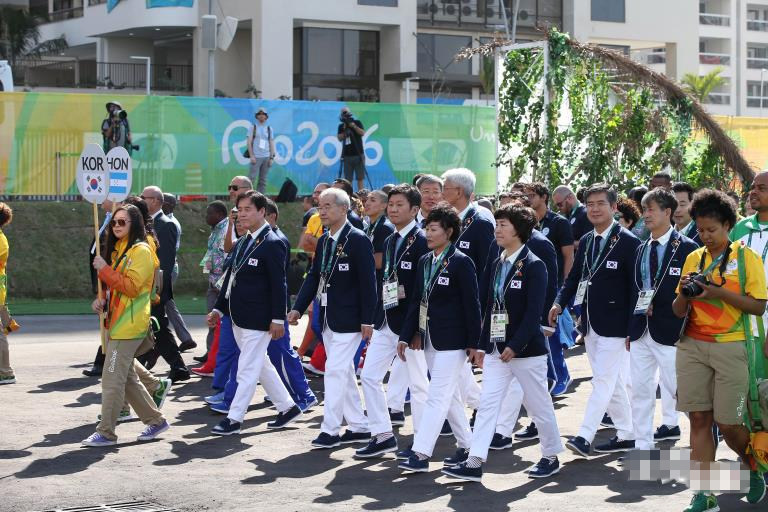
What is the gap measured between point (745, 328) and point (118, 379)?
4643 millimetres

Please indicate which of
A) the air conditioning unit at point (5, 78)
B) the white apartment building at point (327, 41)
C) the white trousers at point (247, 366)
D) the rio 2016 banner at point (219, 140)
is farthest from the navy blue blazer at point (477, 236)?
the white apartment building at point (327, 41)

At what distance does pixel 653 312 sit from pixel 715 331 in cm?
162

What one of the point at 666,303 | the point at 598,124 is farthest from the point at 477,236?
the point at 598,124

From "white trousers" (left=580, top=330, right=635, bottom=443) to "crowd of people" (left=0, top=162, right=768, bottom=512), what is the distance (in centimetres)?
2

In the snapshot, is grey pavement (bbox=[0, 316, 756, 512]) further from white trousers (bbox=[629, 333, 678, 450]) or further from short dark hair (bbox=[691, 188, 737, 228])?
short dark hair (bbox=[691, 188, 737, 228])

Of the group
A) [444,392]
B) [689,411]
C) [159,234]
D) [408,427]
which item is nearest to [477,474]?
[444,392]

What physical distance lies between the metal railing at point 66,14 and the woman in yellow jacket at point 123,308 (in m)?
46.2

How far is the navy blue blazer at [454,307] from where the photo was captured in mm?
8656

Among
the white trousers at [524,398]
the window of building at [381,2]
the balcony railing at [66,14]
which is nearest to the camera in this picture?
the white trousers at [524,398]

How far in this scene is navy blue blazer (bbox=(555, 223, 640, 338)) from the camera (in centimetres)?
934

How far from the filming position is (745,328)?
745 centimetres

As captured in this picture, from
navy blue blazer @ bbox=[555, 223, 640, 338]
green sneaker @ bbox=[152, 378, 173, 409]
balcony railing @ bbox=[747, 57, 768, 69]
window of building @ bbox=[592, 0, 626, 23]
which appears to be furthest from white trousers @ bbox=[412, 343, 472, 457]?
balcony railing @ bbox=[747, 57, 768, 69]

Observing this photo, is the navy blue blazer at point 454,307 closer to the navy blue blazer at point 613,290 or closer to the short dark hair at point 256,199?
the navy blue blazer at point 613,290

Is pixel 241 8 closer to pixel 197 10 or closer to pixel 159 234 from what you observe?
pixel 197 10
